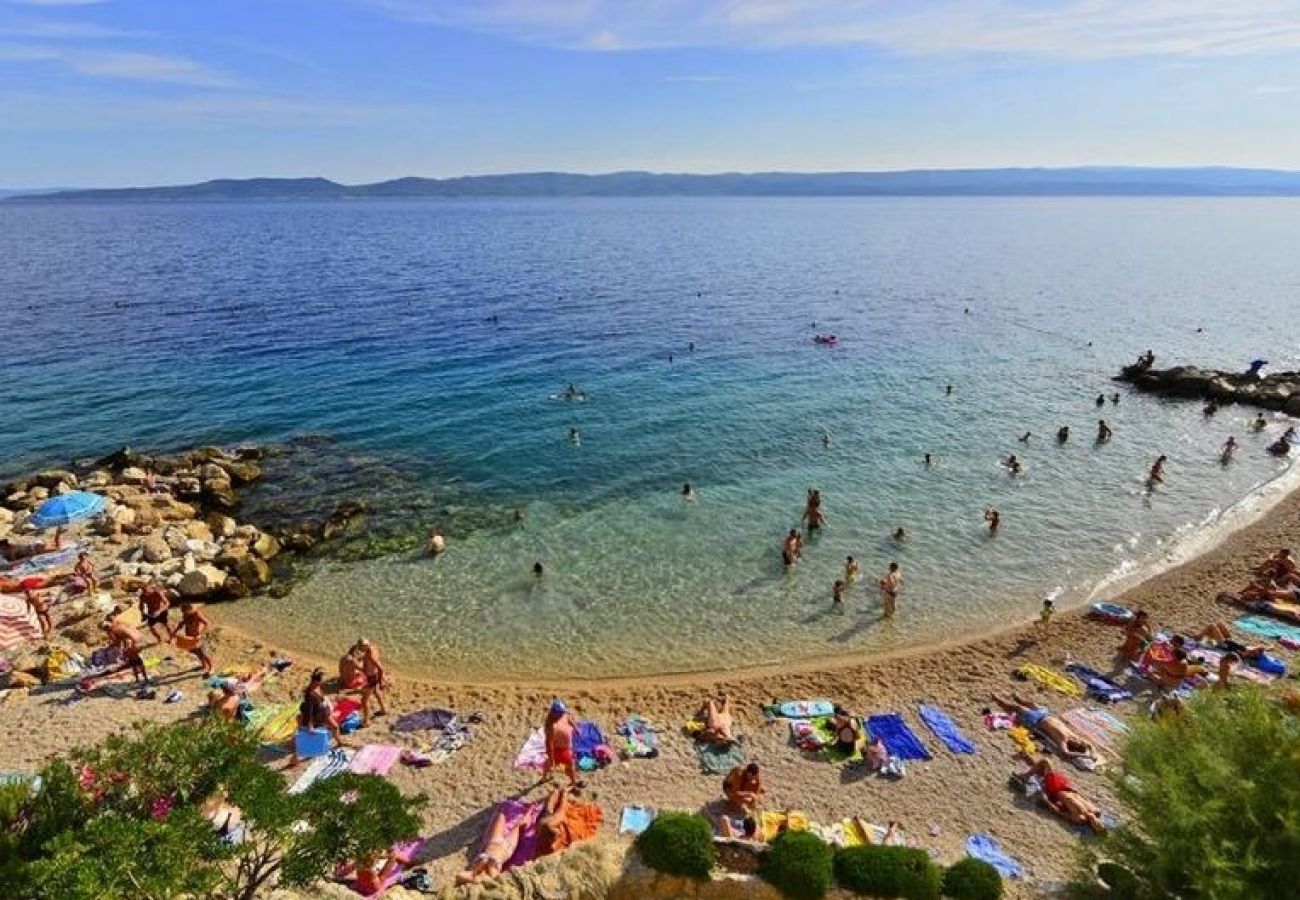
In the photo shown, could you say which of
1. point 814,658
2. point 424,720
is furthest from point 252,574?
point 814,658

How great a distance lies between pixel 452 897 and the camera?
40.5ft

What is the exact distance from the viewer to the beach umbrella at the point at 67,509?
2734 cm

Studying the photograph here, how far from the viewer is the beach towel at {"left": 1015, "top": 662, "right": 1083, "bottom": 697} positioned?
792 inches

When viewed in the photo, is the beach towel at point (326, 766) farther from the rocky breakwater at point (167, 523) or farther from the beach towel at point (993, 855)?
the beach towel at point (993, 855)

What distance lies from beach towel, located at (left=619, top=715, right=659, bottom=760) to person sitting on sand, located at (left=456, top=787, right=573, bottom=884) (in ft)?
8.57

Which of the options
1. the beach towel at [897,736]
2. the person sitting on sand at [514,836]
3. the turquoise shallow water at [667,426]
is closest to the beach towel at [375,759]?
the person sitting on sand at [514,836]

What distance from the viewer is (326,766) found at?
16891 mm

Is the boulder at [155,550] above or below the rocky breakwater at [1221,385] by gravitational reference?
below

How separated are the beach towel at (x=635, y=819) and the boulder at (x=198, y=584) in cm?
1657

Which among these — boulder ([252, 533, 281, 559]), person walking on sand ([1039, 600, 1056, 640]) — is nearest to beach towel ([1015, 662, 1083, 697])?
person walking on sand ([1039, 600, 1056, 640])

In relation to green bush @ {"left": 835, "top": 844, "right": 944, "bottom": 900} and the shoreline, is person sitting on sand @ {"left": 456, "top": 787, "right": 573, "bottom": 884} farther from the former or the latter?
the shoreline

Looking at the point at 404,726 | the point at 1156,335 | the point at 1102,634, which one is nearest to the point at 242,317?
the point at 404,726

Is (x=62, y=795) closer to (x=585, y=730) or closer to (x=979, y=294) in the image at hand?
(x=585, y=730)

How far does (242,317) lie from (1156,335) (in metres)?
75.6
